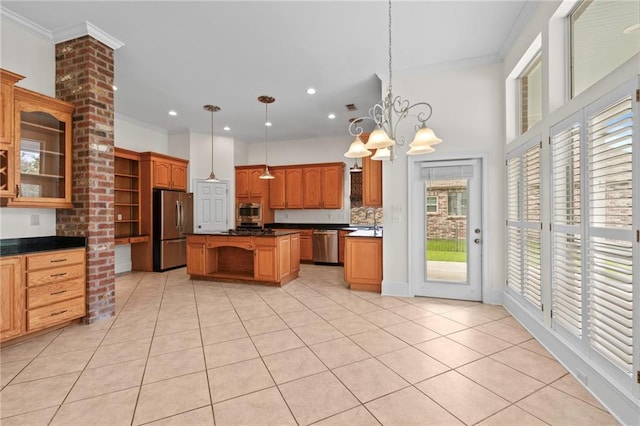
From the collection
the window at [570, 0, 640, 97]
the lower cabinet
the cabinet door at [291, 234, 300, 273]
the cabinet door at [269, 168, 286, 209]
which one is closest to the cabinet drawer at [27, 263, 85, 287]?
the lower cabinet

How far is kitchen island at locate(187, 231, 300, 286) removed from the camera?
486 cm

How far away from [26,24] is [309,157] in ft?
18.2

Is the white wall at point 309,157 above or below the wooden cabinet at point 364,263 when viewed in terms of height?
above

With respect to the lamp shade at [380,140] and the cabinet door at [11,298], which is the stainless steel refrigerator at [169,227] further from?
the lamp shade at [380,140]

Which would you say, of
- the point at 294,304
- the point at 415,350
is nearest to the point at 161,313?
the point at 294,304

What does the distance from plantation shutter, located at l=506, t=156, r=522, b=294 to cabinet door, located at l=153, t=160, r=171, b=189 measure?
6.32 metres

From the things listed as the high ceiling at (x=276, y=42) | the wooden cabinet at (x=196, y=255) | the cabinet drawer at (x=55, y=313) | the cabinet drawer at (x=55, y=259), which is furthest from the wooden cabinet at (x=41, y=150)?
the wooden cabinet at (x=196, y=255)

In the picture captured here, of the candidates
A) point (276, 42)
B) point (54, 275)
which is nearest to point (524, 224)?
point (276, 42)

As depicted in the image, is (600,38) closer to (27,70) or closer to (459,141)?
(459,141)

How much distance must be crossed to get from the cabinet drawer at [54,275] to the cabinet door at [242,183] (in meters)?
4.81

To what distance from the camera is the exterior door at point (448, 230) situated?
4016 millimetres

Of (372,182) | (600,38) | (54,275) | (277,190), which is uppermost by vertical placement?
(600,38)

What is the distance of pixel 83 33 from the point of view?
3.22 metres

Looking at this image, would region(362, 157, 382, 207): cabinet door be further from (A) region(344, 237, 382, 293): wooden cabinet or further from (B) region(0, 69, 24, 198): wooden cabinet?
(B) region(0, 69, 24, 198): wooden cabinet
